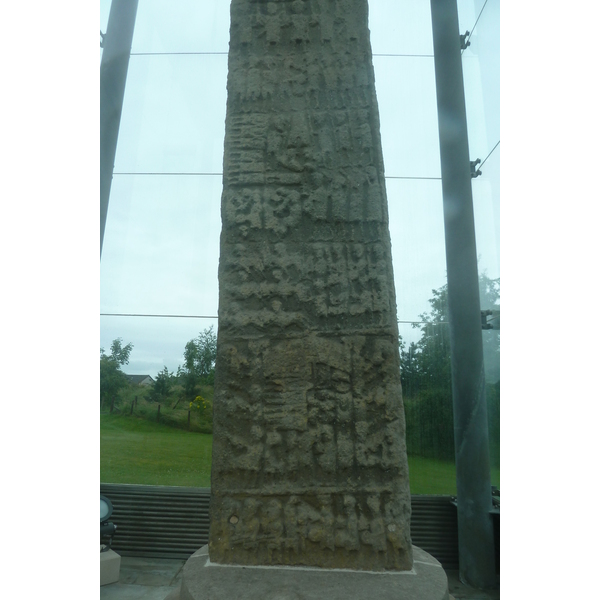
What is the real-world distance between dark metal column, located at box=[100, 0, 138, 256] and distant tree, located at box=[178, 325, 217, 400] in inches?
50.0

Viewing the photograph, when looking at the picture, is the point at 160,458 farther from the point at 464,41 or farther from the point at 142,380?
the point at 464,41

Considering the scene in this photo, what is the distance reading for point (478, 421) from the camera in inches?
152

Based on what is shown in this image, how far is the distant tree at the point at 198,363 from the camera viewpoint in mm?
4129

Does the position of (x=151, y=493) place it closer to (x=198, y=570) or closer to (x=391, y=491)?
(x=198, y=570)

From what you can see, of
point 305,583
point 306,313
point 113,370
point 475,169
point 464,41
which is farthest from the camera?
point 464,41

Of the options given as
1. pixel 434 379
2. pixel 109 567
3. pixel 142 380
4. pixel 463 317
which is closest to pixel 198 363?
pixel 142 380

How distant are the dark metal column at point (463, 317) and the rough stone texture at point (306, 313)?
101 inches

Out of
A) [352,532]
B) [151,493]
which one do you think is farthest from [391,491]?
[151,493]

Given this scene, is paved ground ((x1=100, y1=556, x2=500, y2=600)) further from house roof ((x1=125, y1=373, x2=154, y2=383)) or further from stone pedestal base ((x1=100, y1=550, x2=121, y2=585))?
house roof ((x1=125, y1=373, x2=154, y2=383))

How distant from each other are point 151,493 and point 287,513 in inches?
108

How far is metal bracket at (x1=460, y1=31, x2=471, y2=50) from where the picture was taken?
4.61 m

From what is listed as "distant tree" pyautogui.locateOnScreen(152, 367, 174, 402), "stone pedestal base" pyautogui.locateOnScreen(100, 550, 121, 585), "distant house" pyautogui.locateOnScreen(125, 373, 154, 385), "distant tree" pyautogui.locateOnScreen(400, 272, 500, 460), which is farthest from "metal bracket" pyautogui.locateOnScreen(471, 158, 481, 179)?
"stone pedestal base" pyautogui.locateOnScreen(100, 550, 121, 585)

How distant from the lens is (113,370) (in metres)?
4.17

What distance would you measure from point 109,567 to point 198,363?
5.32 feet
